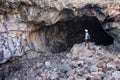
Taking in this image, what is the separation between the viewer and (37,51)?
47.2ft

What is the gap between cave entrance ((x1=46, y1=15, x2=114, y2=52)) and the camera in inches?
600

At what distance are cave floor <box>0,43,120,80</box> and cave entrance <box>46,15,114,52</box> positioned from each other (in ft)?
4.82

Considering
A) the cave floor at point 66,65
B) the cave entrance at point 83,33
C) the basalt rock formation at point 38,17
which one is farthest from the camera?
the cave entrance at point 83,33

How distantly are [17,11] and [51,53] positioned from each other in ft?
8.95

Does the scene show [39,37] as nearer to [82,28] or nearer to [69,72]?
[82,28]

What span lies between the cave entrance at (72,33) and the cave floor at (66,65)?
1.47 metres

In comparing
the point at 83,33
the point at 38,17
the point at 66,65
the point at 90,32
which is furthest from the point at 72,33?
the point at 66,65

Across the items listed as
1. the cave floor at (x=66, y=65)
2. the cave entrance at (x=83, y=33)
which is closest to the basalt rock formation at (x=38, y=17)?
the cave entrance at (x=83, y=33)

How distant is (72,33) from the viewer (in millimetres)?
15727

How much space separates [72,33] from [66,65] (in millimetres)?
3387

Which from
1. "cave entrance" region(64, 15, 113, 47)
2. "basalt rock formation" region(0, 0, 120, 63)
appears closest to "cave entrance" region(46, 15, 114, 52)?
"cave entrance" region(64, 15, 113, 47)

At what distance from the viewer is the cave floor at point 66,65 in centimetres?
1198

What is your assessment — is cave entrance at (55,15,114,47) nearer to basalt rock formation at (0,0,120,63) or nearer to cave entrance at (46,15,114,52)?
cave entrance at (46,15,114,52)

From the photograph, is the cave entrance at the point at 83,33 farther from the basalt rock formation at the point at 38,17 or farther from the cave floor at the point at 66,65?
the cave floor at the point at 66,65
